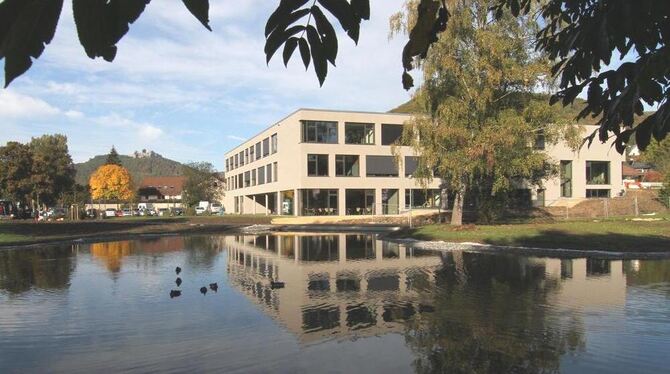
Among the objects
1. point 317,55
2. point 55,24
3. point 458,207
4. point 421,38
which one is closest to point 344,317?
point 421,38

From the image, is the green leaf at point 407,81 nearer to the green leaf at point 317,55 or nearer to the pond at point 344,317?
the green leaf at point 317,55

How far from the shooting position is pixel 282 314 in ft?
35.9

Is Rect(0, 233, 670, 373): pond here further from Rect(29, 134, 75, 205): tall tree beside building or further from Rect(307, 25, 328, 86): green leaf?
Rect(29, 134, 75, 205): tall tree beside building

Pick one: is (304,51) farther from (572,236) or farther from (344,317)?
(572,236)

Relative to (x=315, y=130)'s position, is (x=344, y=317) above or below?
below

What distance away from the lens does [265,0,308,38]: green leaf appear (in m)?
2.08

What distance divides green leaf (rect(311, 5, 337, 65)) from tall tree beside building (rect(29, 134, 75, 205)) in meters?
72.5

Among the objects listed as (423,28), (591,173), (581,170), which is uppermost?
(581,170)

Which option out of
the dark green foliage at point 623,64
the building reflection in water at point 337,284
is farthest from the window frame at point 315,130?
the dark green foliage at point 623,64

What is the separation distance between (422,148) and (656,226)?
1176 centimetres

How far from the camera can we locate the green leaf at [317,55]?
2217mm

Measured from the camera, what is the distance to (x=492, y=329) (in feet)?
30.5

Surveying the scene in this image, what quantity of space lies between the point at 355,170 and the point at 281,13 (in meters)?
56.1

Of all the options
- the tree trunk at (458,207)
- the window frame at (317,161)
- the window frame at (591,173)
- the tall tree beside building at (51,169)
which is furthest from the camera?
the tall tree beside building at (51,169)
